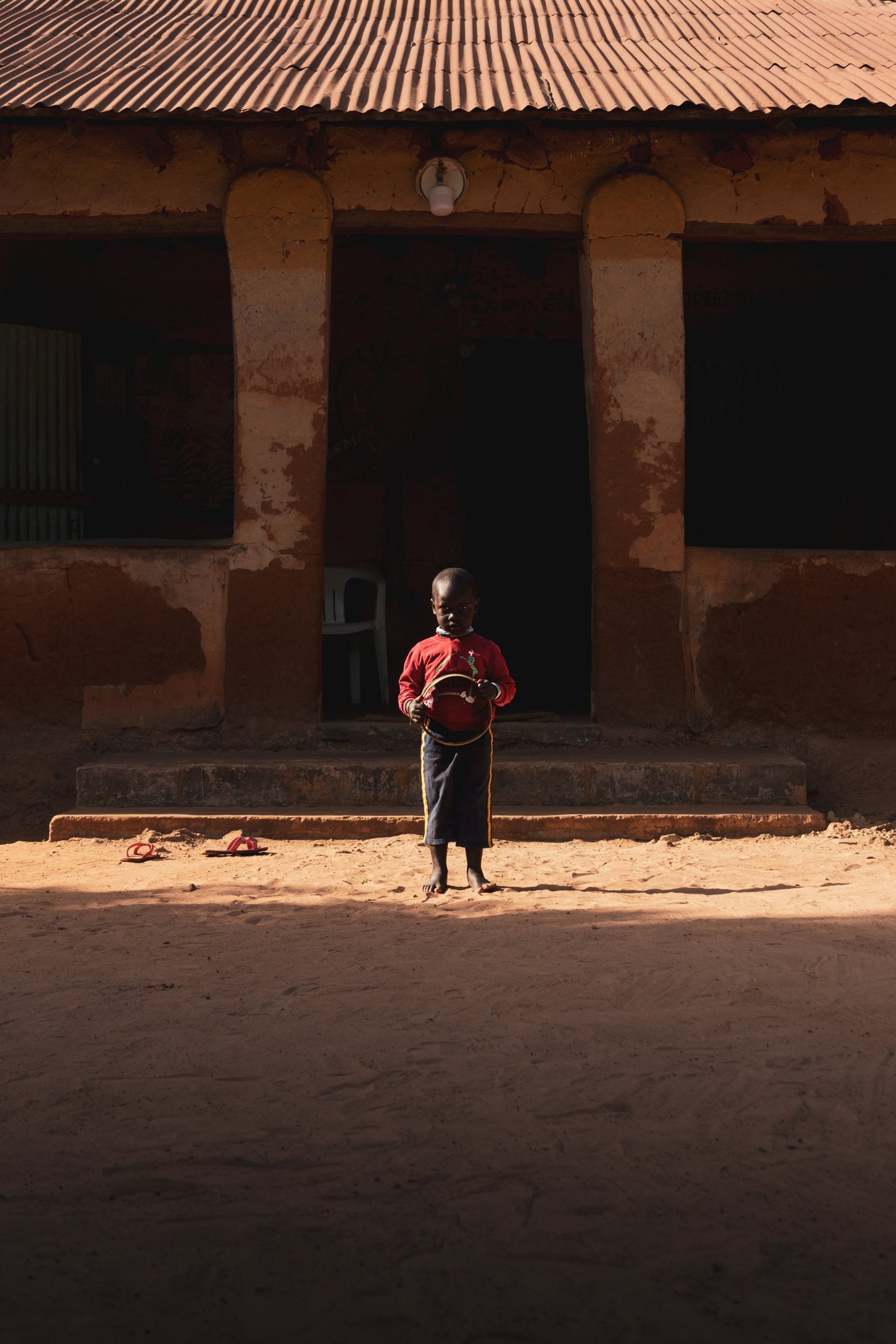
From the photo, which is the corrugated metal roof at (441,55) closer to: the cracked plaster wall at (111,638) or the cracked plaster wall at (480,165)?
the cracked plaster wall at (480,165)

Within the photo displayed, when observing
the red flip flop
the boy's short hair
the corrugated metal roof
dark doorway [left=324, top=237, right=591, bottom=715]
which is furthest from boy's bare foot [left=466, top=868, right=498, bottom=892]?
dark doorway [left=324, top=237, right=591, bottom=715]

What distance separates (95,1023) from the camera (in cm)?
307

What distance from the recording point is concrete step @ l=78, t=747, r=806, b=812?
589cm

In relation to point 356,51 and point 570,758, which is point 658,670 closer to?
point 570,758

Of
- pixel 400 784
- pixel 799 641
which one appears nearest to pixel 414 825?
pixel 400 784

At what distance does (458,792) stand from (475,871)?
0.31 meters

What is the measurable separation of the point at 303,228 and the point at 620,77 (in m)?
1.97

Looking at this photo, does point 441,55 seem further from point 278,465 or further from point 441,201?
point 278,465

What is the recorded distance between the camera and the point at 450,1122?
2461mm

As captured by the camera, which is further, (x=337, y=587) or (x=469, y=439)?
(x=469, y=439)

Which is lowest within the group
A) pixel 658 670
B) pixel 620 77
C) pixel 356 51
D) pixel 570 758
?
pixel 570 758

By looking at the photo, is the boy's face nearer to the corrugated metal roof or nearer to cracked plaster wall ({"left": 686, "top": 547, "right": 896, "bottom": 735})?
cracked plaster wall ({"left": 686, "top": 547, "right": 896, "bottom": 735})

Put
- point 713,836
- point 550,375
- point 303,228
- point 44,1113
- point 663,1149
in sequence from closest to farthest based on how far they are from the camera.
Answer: point 663,1149 < point 44,1113 < point 713,836 < point 303,228 < point 550,375

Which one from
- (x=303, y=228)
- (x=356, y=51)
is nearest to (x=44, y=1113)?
(x=303, y=228)
